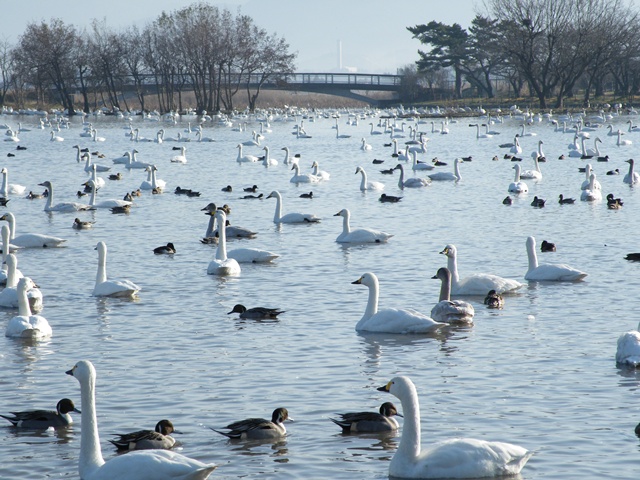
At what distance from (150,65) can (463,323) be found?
111 m

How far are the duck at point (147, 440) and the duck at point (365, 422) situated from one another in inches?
53.9

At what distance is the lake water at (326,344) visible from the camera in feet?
27.4

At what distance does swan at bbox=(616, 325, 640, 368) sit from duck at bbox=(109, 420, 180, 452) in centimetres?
481

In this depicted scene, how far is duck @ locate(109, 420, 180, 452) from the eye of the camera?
7.96 meters

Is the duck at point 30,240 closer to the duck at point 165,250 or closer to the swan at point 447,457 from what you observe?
the duck at point 165,250

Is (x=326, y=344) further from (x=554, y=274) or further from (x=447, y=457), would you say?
(x=554, y=274)

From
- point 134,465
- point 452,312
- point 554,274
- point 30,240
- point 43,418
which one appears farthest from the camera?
point 30,240

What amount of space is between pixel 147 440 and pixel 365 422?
71.2 inches

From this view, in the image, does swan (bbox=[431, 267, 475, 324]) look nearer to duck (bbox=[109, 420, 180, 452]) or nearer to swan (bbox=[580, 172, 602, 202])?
duck (bbox=[109, 420, 180, 452])

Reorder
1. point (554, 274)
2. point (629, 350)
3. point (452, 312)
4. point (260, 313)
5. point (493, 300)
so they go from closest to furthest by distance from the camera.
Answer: point (629, 350)
point (452, 312)
point (260, 313)
point (493, 300)
point (554, 274)

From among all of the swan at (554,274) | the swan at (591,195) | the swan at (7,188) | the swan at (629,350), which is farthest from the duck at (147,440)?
the swan at (7,188)

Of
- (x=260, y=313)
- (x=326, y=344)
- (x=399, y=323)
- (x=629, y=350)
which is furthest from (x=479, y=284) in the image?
(x=629, y=350)

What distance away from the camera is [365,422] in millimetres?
8570

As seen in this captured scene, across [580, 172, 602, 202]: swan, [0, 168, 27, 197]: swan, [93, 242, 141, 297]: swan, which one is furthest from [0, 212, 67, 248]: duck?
[580, 172, 602, 202]: swan
